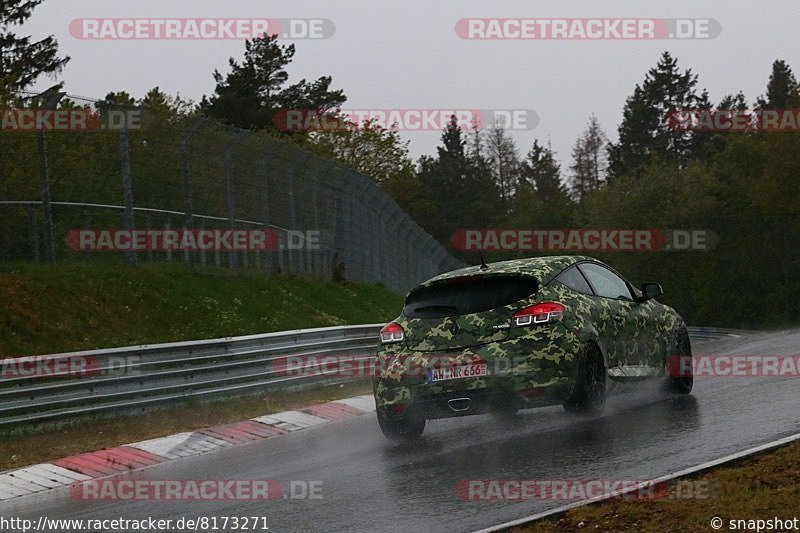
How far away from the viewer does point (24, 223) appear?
17750 millimetres

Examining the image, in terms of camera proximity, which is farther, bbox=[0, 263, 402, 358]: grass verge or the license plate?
bbox=[0, 263, 402, 358]: grass verge

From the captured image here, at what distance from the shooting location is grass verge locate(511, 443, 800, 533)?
246 inches

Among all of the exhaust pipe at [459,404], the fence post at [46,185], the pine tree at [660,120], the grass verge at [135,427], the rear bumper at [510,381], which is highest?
the pine tree at [660,120]

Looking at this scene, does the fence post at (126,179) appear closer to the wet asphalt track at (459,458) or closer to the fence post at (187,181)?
the fence post at (187,181)

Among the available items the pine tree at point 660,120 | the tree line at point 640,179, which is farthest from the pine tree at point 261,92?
the pine tree at point 660,120

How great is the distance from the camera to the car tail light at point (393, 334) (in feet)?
34.8

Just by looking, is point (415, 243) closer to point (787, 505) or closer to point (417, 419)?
point (417, 419)

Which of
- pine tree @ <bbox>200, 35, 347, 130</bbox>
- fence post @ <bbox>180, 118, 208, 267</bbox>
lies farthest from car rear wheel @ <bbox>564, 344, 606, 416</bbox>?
pine tree @ <bbox>200, 35, 347, 130</bbox>

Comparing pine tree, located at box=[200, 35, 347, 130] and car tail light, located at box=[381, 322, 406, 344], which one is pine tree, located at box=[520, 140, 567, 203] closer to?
pine tree, located at box=[200, 35, 347, 130]

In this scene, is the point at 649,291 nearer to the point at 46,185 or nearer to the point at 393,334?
the point at 393,334

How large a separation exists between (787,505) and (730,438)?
286 centimetres

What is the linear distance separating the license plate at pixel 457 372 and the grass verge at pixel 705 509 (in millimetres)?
2933

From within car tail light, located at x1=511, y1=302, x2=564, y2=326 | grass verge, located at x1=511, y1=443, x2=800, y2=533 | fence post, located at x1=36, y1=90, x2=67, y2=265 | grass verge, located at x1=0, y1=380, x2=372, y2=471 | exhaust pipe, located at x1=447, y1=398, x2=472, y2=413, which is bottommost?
grass verge, located at x1=0, y1=380, x2=372, y2=471

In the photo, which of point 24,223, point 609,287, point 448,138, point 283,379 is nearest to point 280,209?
point 24,223
